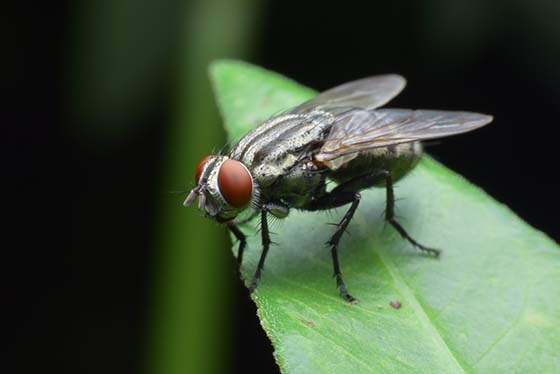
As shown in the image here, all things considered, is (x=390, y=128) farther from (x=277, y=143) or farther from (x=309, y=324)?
(x=309, y=324)

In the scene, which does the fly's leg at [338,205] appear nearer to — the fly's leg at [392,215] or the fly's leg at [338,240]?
the fly's leg at [338,240]

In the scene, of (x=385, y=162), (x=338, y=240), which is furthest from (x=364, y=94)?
(x=338, y=240)

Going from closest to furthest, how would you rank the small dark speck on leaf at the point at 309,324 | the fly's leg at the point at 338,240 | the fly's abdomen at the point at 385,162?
the small dark speck on leaf at the point at 309,324
the fly's leg at the point at 338,240
the fly's abdomen at the point at 385,162

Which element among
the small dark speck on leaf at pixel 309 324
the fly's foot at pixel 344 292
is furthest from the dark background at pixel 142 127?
the small dark speck on leaf at pixel 309 324

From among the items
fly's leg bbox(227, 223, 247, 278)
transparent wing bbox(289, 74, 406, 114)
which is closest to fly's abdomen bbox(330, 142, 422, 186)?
transparent wing bbox(289, 74, 406, 114)

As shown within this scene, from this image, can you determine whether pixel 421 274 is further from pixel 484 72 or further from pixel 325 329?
pixel 484 72

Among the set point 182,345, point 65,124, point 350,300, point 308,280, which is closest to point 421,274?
point 350,300
